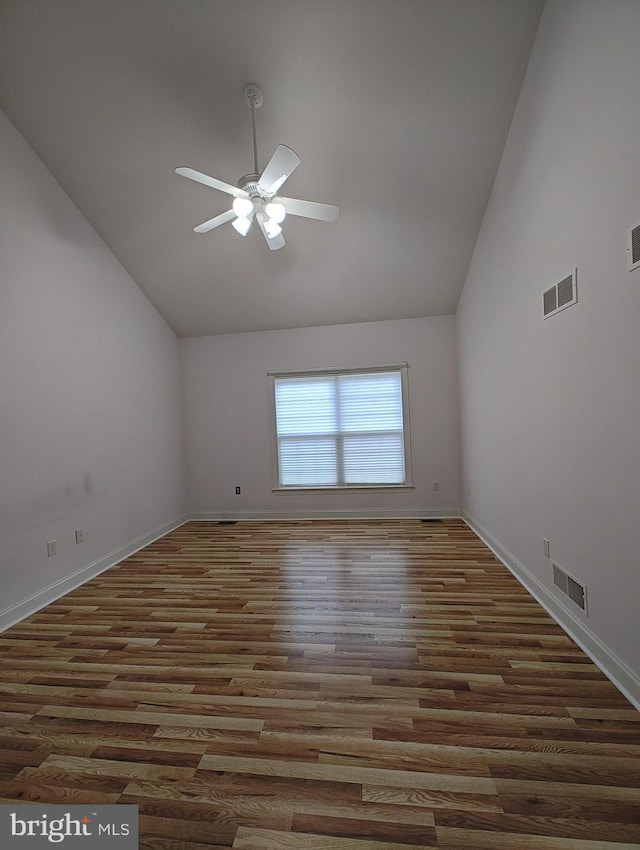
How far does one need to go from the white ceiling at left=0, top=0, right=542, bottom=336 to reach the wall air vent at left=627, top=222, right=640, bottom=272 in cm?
180

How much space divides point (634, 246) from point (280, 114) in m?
2.62

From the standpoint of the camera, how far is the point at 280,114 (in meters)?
3.03

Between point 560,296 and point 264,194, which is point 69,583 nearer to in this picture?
point 264,194

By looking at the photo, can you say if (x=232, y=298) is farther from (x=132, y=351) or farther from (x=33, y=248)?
(x=33, y=248)

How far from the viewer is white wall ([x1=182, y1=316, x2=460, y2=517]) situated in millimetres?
5289

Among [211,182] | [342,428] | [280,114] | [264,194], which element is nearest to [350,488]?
[342,428]

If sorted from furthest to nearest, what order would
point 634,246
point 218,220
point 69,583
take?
point 69,583 → point 218,220 → point 634,246

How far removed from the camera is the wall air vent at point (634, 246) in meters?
1.68

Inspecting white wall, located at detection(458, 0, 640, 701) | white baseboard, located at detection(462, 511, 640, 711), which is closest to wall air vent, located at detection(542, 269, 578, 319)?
white wall, located at detection(458, 0, 640, 701)

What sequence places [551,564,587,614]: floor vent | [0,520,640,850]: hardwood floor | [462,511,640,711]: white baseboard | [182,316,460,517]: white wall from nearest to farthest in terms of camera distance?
1. [0,520,640,850]: hardwood floor
2. [462,511,640,711]: white baseboard
3. [551,564,587,614]: floor vent
4. [182,316,460,517]: white wall

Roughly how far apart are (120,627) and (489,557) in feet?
10.0

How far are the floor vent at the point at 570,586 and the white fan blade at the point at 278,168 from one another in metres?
2.84

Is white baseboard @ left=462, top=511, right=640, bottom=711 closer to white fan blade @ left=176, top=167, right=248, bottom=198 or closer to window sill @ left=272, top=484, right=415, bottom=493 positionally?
window sill @ left=272, top=484, right=415, bottom=493

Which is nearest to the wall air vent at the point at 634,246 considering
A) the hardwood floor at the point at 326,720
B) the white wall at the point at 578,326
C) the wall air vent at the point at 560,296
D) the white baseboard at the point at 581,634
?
the white wall at the point at 578,326
